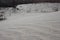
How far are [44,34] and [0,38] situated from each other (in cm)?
65

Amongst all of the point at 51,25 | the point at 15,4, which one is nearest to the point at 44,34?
the point at 51,25

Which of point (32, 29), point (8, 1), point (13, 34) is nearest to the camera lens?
point (13, 34)

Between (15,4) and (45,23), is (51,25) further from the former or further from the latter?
(15,4)

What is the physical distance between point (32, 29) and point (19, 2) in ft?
11.7

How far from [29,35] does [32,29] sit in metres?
0.23

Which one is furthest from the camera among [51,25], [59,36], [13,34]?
[51,25]

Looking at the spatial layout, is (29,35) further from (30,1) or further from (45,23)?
(30,1)

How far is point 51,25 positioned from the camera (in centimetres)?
199

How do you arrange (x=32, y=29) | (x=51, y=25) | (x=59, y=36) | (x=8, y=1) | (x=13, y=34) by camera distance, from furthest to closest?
1. (x=8, y=1)
2. (x=51, y=25)
3. (x=32, y=29)
4. (x=13, y=34)
5. (x=59, y=36)

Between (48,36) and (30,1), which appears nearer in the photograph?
(48,36)

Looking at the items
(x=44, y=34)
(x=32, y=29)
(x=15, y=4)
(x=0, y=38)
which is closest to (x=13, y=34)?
(x=0, y=38)

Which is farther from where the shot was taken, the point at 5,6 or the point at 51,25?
the point at 5,6

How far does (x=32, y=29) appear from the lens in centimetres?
185

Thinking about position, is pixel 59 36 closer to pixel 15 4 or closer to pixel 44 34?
pixel 44 34
